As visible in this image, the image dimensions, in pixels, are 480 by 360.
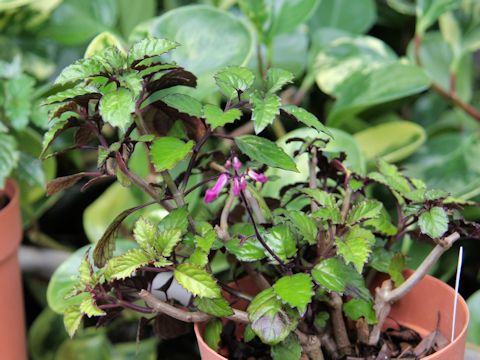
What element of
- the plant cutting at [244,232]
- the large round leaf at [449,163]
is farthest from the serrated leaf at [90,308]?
the large round leaf at [449,163]

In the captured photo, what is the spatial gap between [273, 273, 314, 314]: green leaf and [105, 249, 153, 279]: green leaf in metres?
0.09

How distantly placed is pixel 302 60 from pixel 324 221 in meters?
0.49

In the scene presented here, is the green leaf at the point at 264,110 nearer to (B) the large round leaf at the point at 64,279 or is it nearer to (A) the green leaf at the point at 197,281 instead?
(A) the green leaf at the point at 197,281

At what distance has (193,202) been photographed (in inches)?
31.7

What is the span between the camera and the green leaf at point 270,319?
1.57 ft

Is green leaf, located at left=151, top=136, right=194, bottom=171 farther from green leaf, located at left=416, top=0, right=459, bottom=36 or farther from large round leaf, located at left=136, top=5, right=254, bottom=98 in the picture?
green leaf, located at left=416, top=0, right=459, bottom=36

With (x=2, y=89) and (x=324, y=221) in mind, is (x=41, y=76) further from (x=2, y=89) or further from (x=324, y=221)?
(x=324, y=221)

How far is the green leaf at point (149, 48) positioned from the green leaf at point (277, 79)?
7 cm

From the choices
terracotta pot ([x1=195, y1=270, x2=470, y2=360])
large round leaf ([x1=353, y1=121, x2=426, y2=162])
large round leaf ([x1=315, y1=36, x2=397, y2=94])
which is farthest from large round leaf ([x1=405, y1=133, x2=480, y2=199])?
terracotta pot ([x1=195, y1=270, x2=470, y2=360])

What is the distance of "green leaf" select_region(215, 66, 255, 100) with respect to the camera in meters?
0.50

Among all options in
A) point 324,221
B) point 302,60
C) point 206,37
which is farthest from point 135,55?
point 302,60

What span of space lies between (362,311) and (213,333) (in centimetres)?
12

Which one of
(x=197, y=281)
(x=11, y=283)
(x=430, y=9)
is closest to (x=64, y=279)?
(x=11, y=283)

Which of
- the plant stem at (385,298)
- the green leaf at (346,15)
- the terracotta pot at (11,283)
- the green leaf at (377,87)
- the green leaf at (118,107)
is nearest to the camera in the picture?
the green leaf at (118,107)
